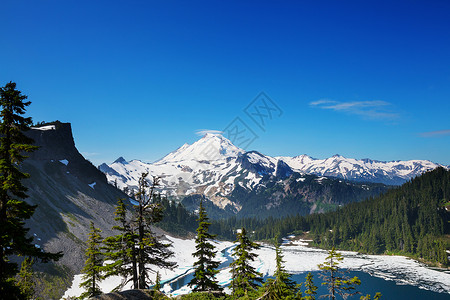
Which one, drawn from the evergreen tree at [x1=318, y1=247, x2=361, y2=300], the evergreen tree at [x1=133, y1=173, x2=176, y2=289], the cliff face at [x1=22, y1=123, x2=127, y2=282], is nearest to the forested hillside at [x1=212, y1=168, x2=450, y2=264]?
the evergreen tree at [x1=318, y1=247, x2=361, y2=300]

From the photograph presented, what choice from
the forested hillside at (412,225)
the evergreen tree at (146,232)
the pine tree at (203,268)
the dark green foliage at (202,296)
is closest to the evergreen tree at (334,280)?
the dark green foliage at (202,296)

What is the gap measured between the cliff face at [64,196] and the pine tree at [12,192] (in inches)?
2655

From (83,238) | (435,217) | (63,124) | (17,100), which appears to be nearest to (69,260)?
(83,238)

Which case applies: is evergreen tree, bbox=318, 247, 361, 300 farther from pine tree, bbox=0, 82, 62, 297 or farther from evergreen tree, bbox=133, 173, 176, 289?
pine tree, bbox=0, 82, 62, 297

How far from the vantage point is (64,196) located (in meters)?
122

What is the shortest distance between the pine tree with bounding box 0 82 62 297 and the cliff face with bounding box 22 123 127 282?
67.4 m

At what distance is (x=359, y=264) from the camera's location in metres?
127

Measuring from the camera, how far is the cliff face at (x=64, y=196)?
286 ft

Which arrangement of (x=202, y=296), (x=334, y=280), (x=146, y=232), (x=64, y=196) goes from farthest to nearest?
(x=64, y=196), (x=146, y=232), (x=334, y=280), (x=202, y=296)

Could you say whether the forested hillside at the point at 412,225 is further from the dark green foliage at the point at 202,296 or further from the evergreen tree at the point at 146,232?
the evergreen tree at the point at 146,232

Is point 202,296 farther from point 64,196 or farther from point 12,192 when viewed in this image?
point 64,196

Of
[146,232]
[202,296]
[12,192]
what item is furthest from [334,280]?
[12,192]

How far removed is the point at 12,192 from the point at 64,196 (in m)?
121

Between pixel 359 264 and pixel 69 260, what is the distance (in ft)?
378
